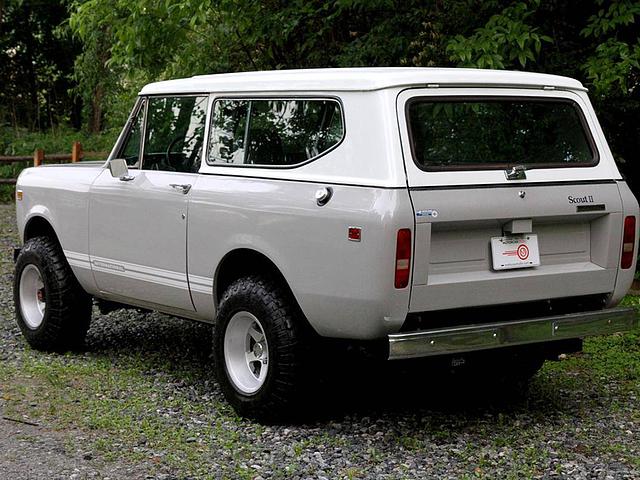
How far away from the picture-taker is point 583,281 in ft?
20.3

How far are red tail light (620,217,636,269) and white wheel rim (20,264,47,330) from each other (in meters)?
4.19

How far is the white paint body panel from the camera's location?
556 centimetres

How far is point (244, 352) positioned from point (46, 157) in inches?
611

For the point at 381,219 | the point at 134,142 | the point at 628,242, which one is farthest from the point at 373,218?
the point at 134,142

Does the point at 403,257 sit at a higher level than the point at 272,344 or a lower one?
higher

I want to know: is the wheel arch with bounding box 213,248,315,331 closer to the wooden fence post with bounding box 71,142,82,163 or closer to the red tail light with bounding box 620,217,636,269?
the red tail light with bounding box 620,217,636,269

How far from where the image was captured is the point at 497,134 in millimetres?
6121

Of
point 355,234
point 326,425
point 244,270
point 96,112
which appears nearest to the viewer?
point 355,234

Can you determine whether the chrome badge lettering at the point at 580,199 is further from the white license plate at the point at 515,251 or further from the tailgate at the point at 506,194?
the white license plate at the point at 515,251

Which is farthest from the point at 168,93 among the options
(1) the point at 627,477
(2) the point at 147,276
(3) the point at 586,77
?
(3) the point at 586,77

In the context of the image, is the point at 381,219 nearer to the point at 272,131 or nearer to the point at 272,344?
the point at 272,344

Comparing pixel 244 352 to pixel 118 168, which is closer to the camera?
pixel 244 352

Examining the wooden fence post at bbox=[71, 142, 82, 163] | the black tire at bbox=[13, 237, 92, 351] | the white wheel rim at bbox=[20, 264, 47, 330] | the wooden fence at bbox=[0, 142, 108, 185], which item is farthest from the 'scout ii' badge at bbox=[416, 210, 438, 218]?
the wooden fence post at bbox=[71, 142, 82, 163]

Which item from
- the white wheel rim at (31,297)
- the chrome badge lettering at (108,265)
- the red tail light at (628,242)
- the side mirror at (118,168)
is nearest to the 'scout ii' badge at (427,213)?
the red tail light at (628,242)
